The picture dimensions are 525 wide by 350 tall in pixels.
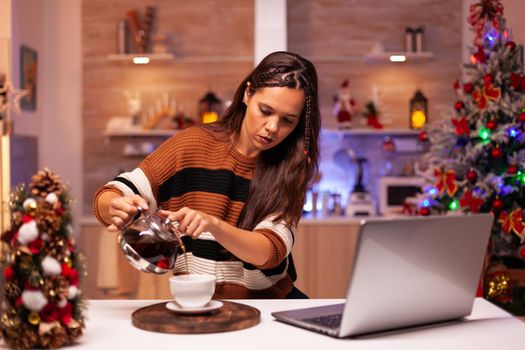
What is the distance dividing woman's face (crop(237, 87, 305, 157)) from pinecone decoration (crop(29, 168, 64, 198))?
834mm

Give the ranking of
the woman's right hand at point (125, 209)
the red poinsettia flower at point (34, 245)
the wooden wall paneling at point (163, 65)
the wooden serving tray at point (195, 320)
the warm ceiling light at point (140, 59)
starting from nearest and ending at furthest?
the red poinsettia flower at point (34, 245) < the wooden serving tray at point (195, 320) < the woman's right hand at point (125, 209) < the warm ceiling light at point (140, 59) < the wooden wall paneling at point (163, 65)

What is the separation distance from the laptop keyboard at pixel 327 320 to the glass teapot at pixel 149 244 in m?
0.35

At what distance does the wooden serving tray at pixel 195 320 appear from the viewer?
65.0 inches

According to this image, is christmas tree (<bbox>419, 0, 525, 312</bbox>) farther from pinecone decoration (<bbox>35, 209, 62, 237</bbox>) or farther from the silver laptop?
pinecone decoration (<bbox>35, 209, 62, 237</bbox>)

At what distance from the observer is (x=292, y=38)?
590 centimetres

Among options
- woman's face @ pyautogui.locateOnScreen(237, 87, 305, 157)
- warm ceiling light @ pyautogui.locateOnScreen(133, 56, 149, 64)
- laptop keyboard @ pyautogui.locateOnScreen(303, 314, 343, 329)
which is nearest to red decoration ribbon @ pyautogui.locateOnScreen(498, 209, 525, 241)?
woman's face @ pyautogui.locateOnScreen(237, 87, 305, 157)

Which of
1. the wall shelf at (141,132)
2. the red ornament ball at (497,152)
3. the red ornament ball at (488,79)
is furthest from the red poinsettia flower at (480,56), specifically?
the wall shelf at (141,132)

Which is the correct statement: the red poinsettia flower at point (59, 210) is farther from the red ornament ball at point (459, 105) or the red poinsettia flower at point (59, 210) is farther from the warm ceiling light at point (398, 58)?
the warm ceiling light at point (398, 58)

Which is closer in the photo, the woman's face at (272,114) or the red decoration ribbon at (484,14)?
the woman's face at (272,114)

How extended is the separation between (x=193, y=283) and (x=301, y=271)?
361 centimetres

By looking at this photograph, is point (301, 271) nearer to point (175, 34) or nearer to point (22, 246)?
point (175, 34)

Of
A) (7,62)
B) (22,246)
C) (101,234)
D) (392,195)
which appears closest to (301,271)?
(392,195)

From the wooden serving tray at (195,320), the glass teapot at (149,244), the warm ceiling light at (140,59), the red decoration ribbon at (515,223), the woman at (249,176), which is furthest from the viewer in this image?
the warm ceiling light at (140,59)

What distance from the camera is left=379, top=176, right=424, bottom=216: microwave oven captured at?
565 cm
